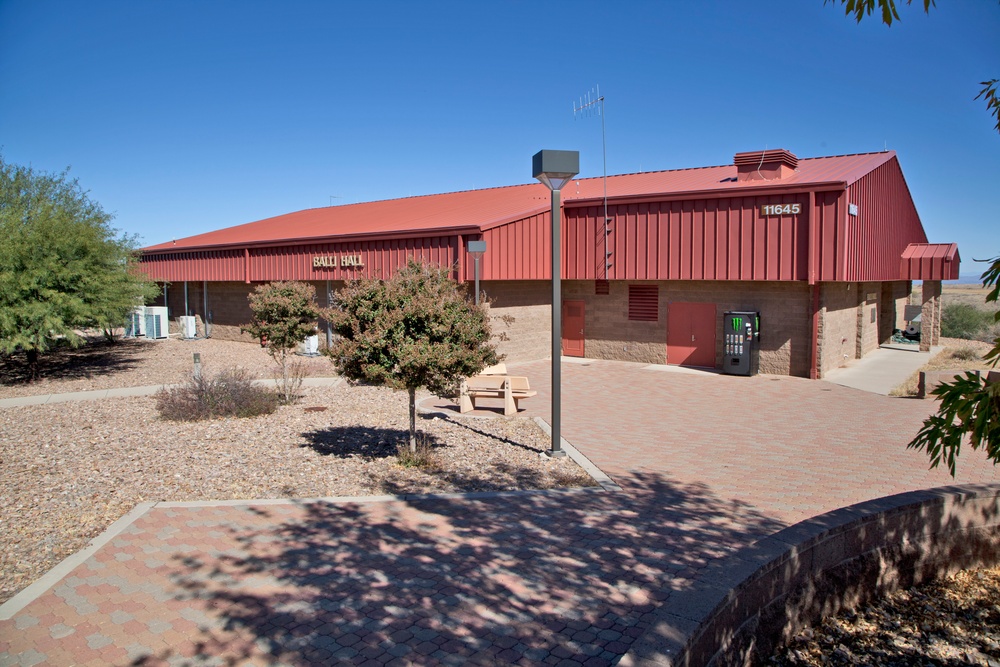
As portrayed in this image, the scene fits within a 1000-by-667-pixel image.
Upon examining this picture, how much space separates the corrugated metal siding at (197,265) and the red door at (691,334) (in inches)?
634

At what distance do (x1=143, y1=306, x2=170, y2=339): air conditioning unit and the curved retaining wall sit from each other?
2809cm

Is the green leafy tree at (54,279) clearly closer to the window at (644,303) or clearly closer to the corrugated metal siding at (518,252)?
the corrugated metal siding at (518,252)

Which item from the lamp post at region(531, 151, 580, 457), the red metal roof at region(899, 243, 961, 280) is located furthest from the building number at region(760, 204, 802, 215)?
the lamp post at region(531, 151, 580, 457)

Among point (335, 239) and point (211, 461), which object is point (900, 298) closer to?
point (335, 239)

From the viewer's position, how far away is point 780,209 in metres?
17.6

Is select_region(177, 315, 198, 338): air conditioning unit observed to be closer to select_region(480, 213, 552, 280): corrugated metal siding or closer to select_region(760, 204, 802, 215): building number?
select_region(480, 213, 552, 280): corrugated metal siding

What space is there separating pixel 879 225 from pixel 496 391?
14.2 meters

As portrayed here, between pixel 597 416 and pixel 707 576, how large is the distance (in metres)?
9.04

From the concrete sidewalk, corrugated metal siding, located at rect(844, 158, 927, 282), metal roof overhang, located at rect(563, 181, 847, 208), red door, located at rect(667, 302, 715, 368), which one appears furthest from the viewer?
red door, located at rect(667, 302, 715, 368)

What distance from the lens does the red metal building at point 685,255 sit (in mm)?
17797

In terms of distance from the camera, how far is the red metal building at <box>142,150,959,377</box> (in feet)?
58.4

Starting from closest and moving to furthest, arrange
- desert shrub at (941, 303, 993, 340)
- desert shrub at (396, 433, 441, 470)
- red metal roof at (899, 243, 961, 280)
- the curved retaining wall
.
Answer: the curved retaining wall → desert shrub at (396, 433, 441, 470) → red metal roof at (899, 243, 961, 280) → desert shrub at (941, 303, 993, 340)

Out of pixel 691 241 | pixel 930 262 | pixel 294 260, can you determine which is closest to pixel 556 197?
pixel 691 241

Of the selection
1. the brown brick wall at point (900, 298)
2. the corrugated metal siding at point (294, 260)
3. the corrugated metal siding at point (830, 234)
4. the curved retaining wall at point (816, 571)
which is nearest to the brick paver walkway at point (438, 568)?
the curved retaining wall at point (816, 571)
